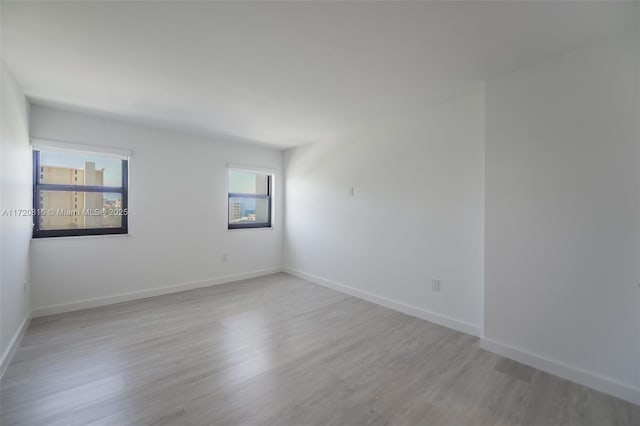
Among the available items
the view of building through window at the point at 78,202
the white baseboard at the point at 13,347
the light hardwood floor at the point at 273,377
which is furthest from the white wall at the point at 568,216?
the view of building through window at the point at 78,202

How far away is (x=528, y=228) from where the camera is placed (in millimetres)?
2232

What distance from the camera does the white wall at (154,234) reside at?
3194 millimetres

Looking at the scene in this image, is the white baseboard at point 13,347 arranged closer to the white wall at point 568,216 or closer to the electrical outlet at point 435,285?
the electrical outlet at point 435,285

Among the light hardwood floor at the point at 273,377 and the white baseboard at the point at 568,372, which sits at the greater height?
the white baseboard at the point at 568,372

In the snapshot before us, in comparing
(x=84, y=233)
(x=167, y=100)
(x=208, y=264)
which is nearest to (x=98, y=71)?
(x=167, y=100)

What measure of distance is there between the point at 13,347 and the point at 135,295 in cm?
139

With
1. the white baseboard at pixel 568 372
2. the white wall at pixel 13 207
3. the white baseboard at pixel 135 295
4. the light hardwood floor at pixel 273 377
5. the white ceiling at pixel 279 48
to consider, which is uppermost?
the white ceiling at pixel 279 48

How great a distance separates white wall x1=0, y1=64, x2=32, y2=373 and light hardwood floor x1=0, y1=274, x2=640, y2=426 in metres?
0.29

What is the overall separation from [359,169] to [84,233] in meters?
3.75

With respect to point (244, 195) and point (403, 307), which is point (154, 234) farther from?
point (403, 307)

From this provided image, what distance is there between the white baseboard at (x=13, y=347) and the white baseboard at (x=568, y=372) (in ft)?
13.0

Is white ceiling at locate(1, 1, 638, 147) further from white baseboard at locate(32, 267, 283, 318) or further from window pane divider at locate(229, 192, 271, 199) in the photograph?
white baseboard at locate(32, 267, 283, 318)

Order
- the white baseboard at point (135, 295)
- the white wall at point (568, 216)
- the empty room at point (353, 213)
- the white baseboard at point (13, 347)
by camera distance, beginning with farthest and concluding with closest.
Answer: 1. the white baseboard at point (135, 295)
2. the white baseboard at point (13, 347)
3. the white wall at point (568, 216)
4. the empty room at point (353, 213)

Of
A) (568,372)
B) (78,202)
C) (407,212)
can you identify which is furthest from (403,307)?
(78,202)
